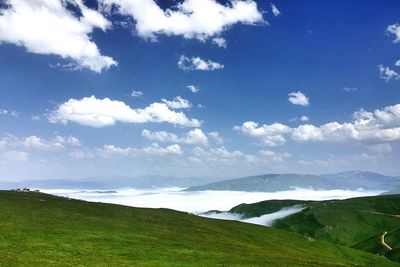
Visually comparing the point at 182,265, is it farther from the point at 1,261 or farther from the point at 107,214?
the point at 107,214

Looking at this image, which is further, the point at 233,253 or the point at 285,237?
the point at 285,237

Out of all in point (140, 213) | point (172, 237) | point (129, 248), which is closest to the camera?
point (129, 248)

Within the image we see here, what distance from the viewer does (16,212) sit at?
100 meters

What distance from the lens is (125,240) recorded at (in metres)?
86.9

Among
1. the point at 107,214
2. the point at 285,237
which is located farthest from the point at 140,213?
the point at 285,237

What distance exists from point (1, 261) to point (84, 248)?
20892mm

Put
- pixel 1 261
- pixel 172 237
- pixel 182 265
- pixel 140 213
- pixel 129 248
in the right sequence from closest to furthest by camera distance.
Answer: pixel 1 261 < pixel 182 265 < pixel 129 248 < pixel 172 237 < pixel 140 213

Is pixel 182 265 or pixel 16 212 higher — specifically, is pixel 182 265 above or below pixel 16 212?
below

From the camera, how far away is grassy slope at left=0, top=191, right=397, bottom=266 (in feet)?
221

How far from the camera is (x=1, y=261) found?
52781 mm

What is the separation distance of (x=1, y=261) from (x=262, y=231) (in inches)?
4256

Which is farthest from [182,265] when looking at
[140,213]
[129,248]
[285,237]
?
[285,237]

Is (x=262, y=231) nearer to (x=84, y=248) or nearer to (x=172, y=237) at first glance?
(x=172, y=237)

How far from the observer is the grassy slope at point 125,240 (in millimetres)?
67375
